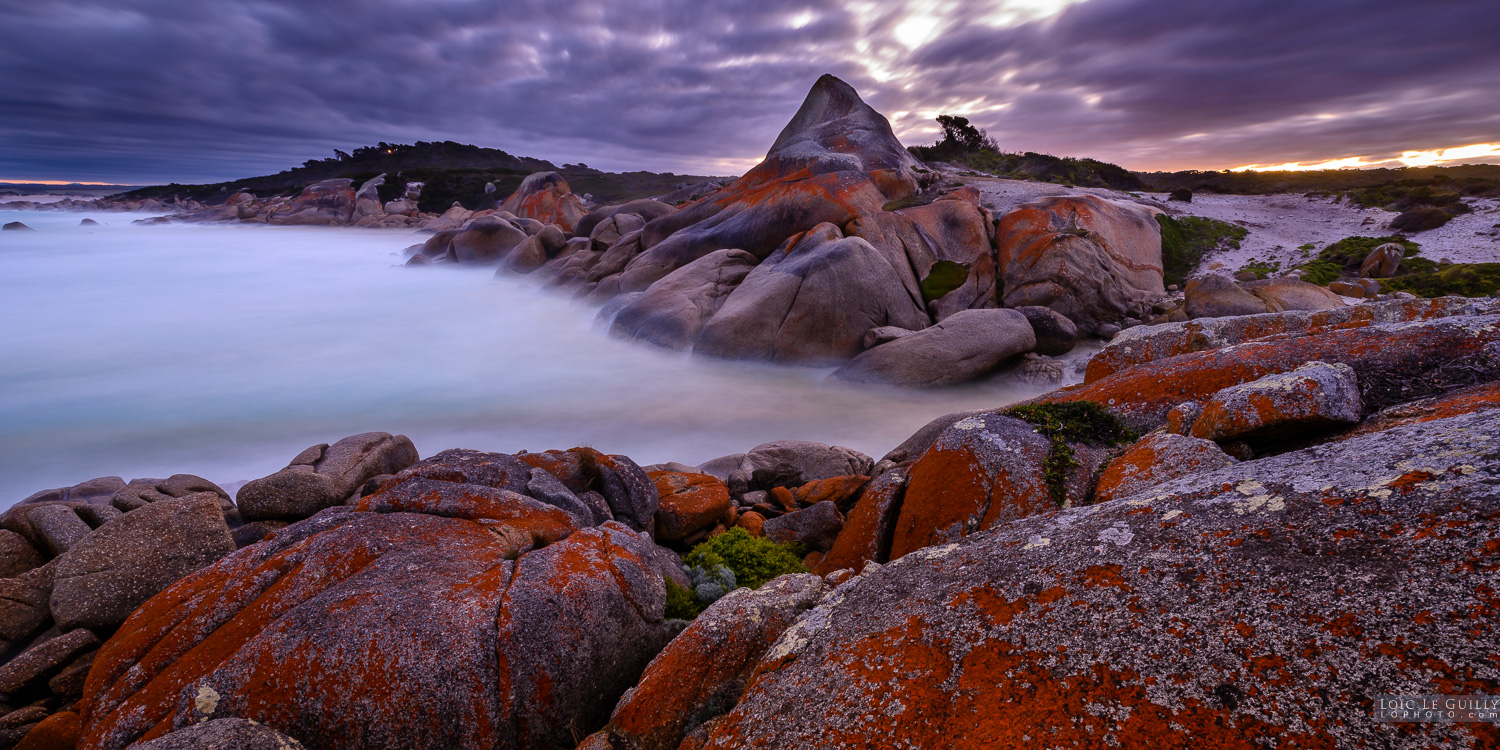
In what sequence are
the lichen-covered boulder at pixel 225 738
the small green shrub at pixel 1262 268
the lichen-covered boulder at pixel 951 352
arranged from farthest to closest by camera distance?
1. the small green shrub at pixel 1262 268
2. the lichen-covered boulder at pixel 951 352
3. the lichen-covered boulder at pixel 225 738

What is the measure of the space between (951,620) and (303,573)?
218 inches

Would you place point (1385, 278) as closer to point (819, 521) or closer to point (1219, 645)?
point (819, 521)

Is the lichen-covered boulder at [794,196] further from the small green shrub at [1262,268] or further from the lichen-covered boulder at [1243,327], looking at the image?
the lichen-covered boulder at [1243,327]

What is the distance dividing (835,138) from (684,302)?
1663 centimetres

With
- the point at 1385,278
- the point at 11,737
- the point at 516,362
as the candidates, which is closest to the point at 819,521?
the point at 11,737

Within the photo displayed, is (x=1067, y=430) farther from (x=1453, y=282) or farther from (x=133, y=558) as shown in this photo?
(x=1453, y=282)

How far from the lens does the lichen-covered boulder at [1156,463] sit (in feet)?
15.7

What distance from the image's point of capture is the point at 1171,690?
2.52 meters

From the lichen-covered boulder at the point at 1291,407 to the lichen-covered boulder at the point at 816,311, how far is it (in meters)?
14.9

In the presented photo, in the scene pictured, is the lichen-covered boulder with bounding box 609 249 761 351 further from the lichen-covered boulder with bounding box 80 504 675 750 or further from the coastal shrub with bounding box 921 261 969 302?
the lichen-covered boulder with bounding box 80 504 675 750

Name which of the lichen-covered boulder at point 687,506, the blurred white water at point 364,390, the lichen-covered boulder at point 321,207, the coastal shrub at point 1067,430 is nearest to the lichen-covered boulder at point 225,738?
the lichen-covered boulder at point 687,506

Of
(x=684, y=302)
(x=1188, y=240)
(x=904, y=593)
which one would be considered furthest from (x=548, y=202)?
(x=904, y=593)

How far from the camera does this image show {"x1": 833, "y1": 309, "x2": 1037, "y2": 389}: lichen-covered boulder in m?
17.5

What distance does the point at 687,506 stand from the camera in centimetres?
925
